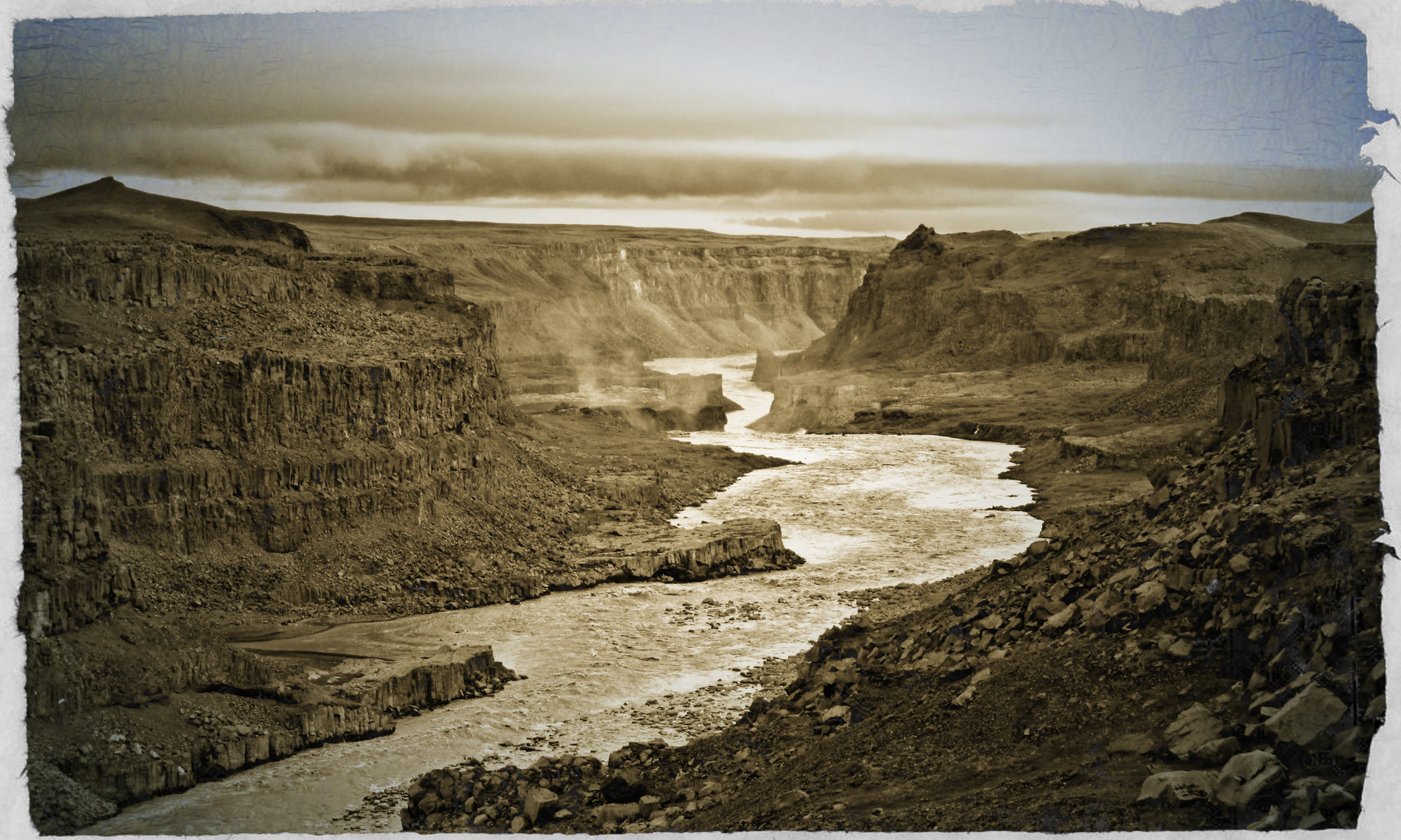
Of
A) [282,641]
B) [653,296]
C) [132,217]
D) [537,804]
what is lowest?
[282,641]

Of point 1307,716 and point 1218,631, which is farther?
point 1218,631

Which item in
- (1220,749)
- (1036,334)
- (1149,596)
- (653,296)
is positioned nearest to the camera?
(1220,749)

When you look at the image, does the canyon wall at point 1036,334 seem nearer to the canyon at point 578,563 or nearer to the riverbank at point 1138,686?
the canyon at point 578,563

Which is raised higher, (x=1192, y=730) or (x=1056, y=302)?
(x=1056, y=302)

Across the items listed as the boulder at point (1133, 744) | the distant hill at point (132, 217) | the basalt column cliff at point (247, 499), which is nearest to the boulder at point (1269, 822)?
the boulder at point (1133, 744)

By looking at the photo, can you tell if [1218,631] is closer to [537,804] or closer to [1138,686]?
[1138,686]

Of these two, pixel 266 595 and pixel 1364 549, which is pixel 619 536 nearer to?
pixel 266 595

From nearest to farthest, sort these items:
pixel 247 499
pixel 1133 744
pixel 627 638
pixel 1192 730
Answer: pixel 1192 730 < pixel 1133 744 < pixel 627 638 < pixel 247 499

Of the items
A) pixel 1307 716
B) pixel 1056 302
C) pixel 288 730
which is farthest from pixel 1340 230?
pixel 1056 302
